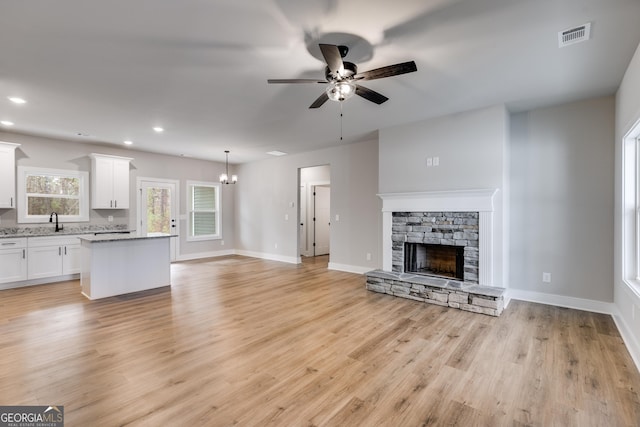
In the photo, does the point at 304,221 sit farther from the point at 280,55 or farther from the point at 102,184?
the point at 280,55

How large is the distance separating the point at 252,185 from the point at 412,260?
5.23m

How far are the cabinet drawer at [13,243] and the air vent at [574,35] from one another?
7.80 m

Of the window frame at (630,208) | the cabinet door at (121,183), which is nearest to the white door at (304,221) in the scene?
the cabinet door at (121,183)

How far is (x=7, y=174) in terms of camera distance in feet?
16.7

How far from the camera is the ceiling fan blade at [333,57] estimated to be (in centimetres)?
214

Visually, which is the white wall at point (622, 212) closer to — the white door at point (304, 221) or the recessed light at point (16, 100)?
the white door at point (304, 221)

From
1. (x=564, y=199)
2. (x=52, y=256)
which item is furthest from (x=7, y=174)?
(x=564, y=199)

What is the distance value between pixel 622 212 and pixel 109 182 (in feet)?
27.4

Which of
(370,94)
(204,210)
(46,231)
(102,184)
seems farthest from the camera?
(204,210)

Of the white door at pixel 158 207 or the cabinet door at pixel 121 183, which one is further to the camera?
the white door at pixel 158 207

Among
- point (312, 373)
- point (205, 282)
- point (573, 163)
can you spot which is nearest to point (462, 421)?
point (312, 373)

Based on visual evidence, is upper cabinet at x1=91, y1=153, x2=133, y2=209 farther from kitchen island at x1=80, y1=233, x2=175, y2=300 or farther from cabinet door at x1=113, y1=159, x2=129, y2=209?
kitchen island at x1=80, y1=233, x2=175, y2=300

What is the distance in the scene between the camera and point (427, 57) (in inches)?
109

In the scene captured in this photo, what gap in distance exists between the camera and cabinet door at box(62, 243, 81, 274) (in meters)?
5.46
